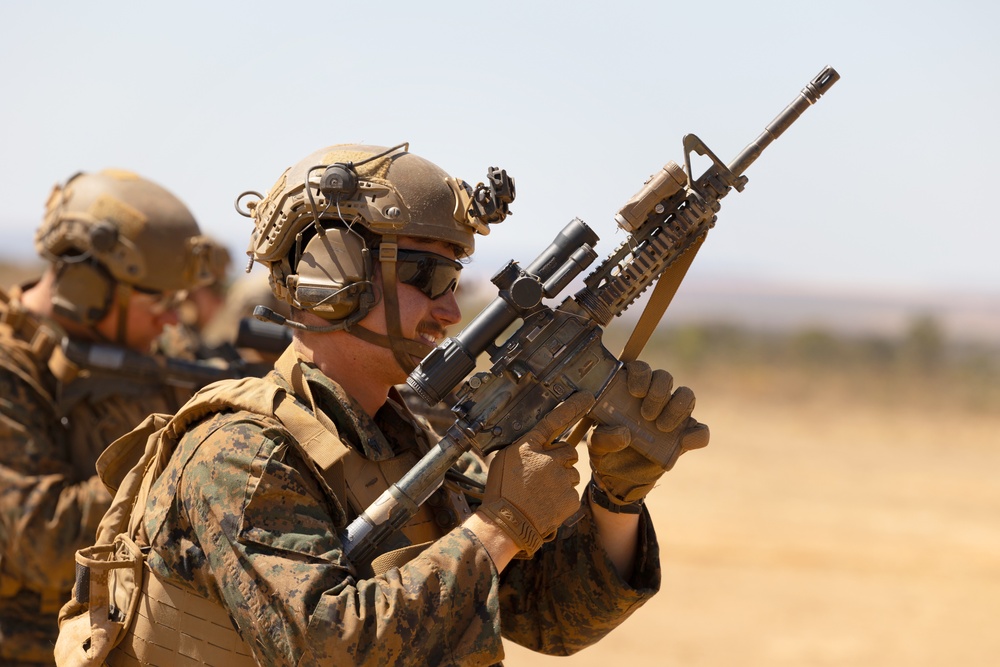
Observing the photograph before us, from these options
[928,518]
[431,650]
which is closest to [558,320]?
[431,650]

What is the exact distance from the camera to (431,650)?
9.40 ft

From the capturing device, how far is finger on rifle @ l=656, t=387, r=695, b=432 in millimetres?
3430

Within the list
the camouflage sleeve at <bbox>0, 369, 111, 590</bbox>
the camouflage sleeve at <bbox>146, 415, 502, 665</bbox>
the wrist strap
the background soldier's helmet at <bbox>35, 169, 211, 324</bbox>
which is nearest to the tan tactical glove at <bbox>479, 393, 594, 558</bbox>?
the camouflage sleeve at <bbox>146, 415, 502, 665</bbox>

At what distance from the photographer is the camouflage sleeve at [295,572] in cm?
277

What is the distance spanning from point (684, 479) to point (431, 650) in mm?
15046

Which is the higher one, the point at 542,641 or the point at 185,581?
the point at 185,581

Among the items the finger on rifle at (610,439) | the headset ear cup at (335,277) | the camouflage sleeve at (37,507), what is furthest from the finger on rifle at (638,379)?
the camouflage sleeve at (37,507)

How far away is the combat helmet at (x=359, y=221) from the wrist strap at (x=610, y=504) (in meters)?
0.76

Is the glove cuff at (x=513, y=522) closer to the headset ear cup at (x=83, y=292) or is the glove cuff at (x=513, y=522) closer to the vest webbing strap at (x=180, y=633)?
the vest webbing strap at (x=180, y=633)

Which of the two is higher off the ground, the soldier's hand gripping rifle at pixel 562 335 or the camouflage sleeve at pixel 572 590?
the soldier's hand gripping rifle at pixel 562 335

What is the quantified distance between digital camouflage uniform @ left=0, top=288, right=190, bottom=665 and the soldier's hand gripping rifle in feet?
7.62

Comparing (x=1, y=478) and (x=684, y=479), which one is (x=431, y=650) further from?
(x=684, y=479)

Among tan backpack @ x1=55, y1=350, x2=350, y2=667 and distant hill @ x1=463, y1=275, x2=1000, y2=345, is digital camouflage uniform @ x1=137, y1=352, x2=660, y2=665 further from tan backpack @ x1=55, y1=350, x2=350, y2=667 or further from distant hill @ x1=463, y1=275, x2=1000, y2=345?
distant hill @ x1=463, y1=275, x2=1000, y2=345

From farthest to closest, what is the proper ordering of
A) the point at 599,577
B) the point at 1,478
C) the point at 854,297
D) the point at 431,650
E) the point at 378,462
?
the point at 854,297
the point at 1,478
the point at 599,577
the point at 378,462
the point at 431,650
